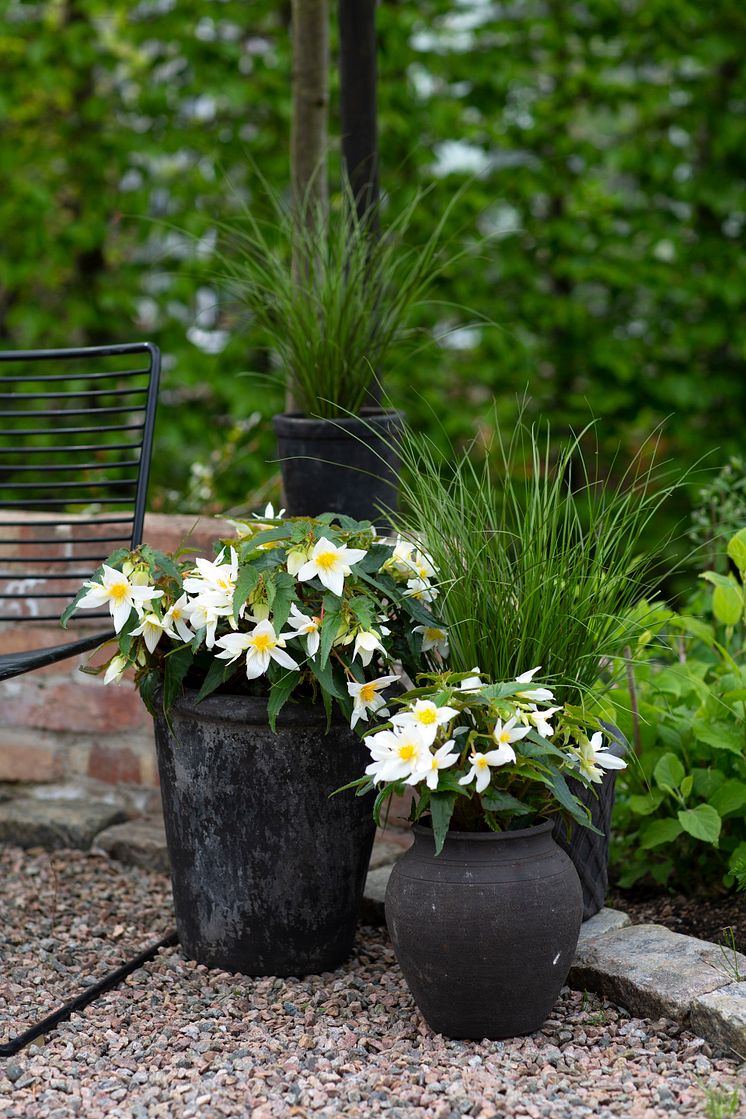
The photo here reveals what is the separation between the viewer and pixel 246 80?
4.16 metres

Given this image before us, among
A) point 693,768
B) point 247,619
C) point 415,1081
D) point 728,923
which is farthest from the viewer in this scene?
point 693,768

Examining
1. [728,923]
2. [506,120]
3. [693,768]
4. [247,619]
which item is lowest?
[728,923]

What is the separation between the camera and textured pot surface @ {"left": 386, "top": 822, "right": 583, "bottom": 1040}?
5.73 ft

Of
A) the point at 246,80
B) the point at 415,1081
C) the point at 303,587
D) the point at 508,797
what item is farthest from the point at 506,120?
the point at 415,1081

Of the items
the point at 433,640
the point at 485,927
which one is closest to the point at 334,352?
the point at 433,640

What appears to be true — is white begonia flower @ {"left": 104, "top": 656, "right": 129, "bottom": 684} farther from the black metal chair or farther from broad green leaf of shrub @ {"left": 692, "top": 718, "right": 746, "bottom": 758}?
broad green leaf of shrub @ {"left": 692, "top": 718, "right": 746, "bottom": 758}

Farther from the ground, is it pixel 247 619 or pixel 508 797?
pixel 247 619

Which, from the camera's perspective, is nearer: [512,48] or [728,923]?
[728,923]

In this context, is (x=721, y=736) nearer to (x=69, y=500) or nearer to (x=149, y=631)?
(x=149, y=631)

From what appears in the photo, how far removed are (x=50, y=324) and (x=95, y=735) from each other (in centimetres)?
190

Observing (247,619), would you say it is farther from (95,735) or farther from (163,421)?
(163,421)

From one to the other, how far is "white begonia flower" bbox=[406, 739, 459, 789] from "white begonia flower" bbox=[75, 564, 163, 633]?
501 millimetres

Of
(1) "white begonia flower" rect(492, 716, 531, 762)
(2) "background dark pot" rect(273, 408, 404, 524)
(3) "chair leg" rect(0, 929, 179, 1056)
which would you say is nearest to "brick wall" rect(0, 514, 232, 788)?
(2) "background dark pot" rect(273, 408, 404, 524)

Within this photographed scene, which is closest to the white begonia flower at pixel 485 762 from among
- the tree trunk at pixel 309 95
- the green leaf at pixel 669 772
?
the green leaf at pixel 669 772
